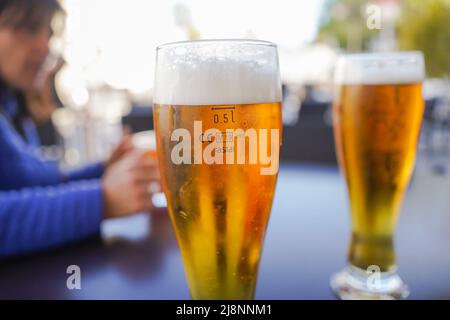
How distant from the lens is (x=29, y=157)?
1403 millimetres

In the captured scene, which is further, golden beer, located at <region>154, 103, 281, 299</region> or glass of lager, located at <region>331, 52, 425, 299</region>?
glass of lager, located at <region>331, 52, 425, 299</region>

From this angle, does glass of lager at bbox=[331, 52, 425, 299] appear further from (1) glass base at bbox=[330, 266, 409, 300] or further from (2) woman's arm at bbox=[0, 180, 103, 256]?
(2) woman's arm at bbox=[0, 180, 103, 256]

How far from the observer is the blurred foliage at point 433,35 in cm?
405

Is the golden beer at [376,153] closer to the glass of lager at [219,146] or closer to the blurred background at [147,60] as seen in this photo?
the glass of lager at [219,146]

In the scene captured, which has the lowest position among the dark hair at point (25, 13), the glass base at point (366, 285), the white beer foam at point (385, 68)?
the glass base at point (366, 285)

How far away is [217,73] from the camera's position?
1.87 ft

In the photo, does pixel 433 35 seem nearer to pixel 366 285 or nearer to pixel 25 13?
pixel 25 13

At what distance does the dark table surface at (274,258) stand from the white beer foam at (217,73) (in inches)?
13.3

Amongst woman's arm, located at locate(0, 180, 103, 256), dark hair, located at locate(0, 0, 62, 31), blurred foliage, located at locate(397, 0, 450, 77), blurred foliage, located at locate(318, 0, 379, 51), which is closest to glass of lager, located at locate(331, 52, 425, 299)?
woman's arm, located at locate(0, 180, 103, 256)

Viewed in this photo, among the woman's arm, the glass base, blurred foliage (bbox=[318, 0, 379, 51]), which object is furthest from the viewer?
blurred foliage (bbox=[318, 0, 379, 51])

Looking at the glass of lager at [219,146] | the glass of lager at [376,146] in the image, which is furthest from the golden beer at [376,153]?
the glass of lager at [219,146]

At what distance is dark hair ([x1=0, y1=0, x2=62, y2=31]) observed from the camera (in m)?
1.38

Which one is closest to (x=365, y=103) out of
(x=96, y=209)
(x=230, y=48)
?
(x=230, y=48)

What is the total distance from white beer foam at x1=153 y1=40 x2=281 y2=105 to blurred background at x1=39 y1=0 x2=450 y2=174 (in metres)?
0.48
